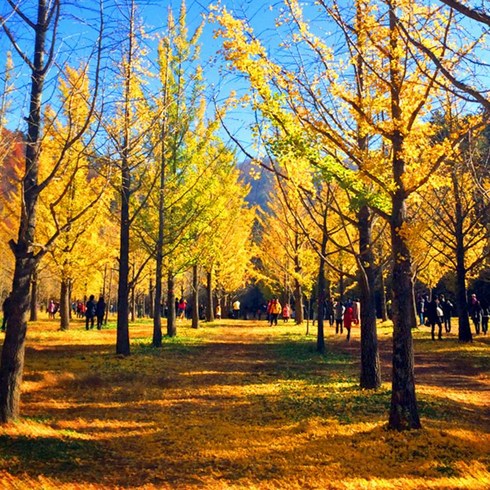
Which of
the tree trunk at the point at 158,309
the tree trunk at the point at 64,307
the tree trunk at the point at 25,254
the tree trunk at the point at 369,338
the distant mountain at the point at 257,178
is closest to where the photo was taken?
the tree trunk at the point at 25,254

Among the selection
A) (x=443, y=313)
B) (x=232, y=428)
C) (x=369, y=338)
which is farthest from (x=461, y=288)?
(x=232, y=428)

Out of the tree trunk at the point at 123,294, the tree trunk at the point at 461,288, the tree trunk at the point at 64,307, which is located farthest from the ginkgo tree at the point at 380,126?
the tree trunk at the point at 64,307

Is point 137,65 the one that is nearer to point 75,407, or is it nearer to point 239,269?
point 75,407

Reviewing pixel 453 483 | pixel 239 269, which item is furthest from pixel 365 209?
pixel 239 269

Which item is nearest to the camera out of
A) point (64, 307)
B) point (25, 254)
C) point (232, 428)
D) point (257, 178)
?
point (25, 254)

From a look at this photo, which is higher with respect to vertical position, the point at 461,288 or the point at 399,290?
the point at 399,290

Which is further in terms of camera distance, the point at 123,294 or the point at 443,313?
the point at 443,313

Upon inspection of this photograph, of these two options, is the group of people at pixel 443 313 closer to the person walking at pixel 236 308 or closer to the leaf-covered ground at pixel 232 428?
the leaf-covered ground at pixel 232 428

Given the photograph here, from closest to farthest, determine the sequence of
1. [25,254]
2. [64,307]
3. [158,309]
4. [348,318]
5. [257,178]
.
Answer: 1. [25,254]
2. [257,178]
3. [158,309]
4. [348,318]
5. [64,307]

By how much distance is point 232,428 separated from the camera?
20.6ft

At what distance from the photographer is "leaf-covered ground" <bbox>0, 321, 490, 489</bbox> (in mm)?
4480

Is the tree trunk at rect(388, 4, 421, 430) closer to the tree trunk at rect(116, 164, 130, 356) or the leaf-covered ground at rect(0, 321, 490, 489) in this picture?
the leaf-covered ground at rect(0, 321, 490, 489)

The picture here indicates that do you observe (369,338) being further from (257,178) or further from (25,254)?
(25,254)

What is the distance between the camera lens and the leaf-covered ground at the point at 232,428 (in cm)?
448
